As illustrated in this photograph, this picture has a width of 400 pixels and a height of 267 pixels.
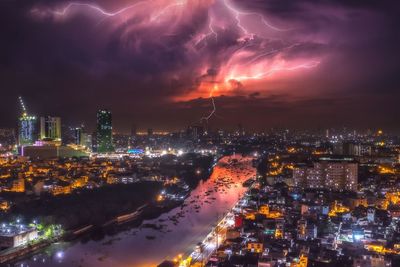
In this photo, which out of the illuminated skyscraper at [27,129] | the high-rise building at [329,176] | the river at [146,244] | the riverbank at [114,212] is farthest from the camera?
the illuminated skyscraper at [27,129]

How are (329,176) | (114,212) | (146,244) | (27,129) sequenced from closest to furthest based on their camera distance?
(146,244) → (114,212) → (329,176) → (27,129)

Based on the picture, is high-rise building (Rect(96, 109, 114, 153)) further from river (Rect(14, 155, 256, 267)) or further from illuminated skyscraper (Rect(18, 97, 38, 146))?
river (Rect(14, 155, 256, 267))

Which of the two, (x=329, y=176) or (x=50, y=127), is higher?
(x=50, y=127)

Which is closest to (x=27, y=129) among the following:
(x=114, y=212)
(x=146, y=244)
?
(x=114, y=212)

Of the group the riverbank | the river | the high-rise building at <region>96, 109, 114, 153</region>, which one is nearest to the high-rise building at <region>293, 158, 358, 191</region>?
the river

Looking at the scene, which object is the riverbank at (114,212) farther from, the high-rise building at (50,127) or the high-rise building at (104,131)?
the high-rise building at (104,131)

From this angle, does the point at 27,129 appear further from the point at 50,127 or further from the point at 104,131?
the point at 104,131

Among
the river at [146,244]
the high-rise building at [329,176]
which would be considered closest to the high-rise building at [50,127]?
the high-rise building at [329,176]
